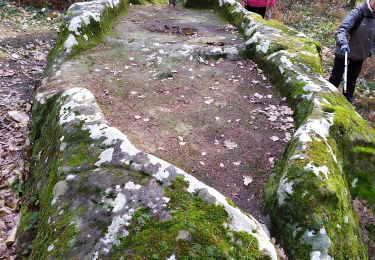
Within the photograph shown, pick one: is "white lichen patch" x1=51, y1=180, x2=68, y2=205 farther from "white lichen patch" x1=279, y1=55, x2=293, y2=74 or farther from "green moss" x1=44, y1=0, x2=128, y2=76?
"white lichen patch" x1=279, y1=55, x2=293, y2=74

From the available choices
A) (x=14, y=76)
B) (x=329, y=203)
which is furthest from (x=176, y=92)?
(x=14, y=76)

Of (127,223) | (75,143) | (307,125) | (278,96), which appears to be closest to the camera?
(127,223)

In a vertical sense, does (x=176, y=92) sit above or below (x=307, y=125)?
below

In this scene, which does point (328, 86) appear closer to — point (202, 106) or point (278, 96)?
point (278, 96)

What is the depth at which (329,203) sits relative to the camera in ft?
13.0

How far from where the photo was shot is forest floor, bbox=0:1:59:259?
5289mm

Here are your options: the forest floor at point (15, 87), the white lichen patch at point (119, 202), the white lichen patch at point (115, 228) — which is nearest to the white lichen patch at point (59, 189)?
the white lichen patch at point (119, 202)

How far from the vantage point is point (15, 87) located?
29.1 feet

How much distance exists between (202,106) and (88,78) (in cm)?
224

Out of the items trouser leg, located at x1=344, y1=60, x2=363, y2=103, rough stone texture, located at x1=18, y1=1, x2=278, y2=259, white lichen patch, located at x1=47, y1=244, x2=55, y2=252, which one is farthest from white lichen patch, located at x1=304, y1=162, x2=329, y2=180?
trouser leg, located at x1=344, y1=60, x2=363, y2=103

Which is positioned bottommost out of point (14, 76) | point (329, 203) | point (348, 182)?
point (14, 76)

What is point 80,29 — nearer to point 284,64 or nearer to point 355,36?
point 284,64

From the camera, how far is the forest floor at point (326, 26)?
416 inches

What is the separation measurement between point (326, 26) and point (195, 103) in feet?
45.6
